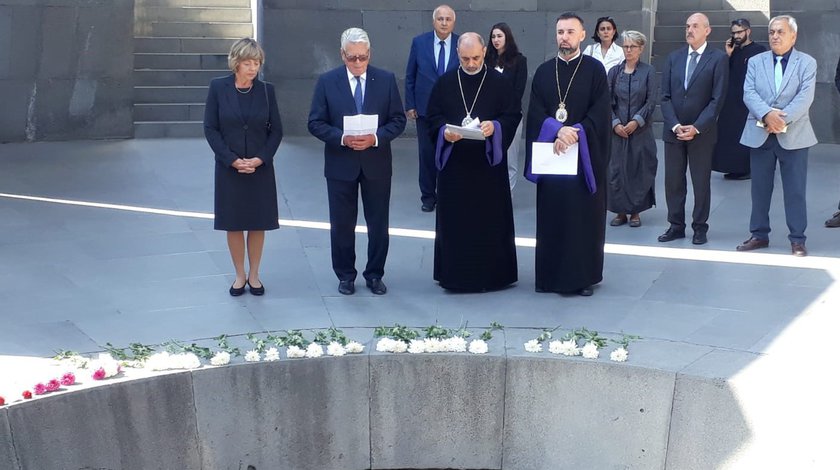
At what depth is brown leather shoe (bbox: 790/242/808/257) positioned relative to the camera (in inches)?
328

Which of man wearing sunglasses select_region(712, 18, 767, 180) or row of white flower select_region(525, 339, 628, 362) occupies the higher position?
man wearing sunglasses select_region(712, 18, 767, 180)

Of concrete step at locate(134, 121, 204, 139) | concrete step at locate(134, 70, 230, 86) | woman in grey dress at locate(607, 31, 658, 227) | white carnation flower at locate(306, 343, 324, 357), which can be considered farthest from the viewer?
concrete step at locate(134, 70, 230, 86)

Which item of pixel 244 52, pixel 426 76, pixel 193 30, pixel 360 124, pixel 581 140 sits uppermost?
pixel 244 52

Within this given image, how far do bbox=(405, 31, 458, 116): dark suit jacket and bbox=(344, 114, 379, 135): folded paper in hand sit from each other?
8.75ft

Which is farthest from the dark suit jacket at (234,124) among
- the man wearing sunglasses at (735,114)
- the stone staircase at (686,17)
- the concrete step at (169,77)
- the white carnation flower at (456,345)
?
the stone staircase at (686,17)

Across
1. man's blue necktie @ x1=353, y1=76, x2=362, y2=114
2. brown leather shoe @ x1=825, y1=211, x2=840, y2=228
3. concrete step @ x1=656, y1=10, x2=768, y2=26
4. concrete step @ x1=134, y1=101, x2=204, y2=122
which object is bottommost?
brown leather shoe @ x1=825, y1=211, x2=840, y2=228

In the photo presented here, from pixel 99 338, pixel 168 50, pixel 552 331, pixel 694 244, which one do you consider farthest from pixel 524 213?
pixel 168 50

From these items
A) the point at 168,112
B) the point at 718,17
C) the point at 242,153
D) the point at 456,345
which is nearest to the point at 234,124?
the point at 242,153

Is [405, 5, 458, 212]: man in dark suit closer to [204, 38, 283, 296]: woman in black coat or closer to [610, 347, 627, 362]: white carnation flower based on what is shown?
[204, 38, 283, 296]: woman in black coat

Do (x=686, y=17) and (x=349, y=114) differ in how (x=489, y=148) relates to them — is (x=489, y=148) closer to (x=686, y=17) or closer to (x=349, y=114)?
(x=349, y=114)

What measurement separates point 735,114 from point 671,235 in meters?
3.01

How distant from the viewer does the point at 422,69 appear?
1007 cm

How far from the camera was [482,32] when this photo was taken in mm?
13328

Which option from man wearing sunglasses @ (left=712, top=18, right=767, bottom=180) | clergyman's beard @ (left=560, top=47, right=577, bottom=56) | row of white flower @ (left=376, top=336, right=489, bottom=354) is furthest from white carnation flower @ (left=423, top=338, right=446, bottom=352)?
man wearing sunglasses @ (left=712, top=18, right=767, bottom=180)
